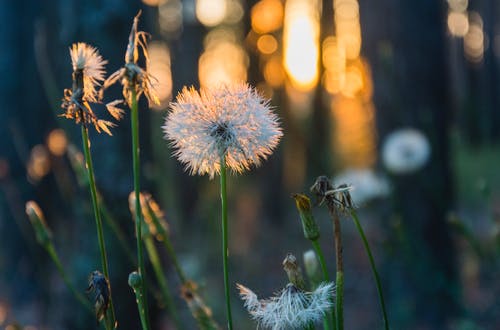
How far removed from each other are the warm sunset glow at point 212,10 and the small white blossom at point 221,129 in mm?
13716

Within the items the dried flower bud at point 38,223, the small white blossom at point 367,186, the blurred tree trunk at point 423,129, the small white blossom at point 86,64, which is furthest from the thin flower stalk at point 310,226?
the small white blossom at point 367,186

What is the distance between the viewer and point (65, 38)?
3.12 meters

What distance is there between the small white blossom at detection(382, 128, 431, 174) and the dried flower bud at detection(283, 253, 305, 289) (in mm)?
3268

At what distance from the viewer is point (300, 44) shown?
18781mm

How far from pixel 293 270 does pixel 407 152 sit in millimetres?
3371

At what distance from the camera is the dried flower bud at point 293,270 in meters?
1.14

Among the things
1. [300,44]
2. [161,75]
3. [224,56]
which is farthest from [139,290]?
[224,56]

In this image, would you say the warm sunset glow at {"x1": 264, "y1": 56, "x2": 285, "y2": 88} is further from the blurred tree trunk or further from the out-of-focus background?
the blurred tree trunk

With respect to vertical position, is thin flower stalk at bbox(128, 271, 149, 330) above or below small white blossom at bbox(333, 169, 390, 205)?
below

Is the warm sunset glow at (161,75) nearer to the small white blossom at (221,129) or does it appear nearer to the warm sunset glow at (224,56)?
the small white blossom at (221,129)

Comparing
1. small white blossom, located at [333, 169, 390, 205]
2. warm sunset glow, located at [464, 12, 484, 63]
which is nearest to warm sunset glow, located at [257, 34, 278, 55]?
warm sunset glow, located at [464, 12, 484, 63]

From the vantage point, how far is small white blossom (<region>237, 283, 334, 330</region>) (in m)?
1.11

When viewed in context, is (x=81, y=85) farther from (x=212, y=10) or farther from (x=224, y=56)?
(x=224, y=56)

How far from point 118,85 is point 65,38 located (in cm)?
39
